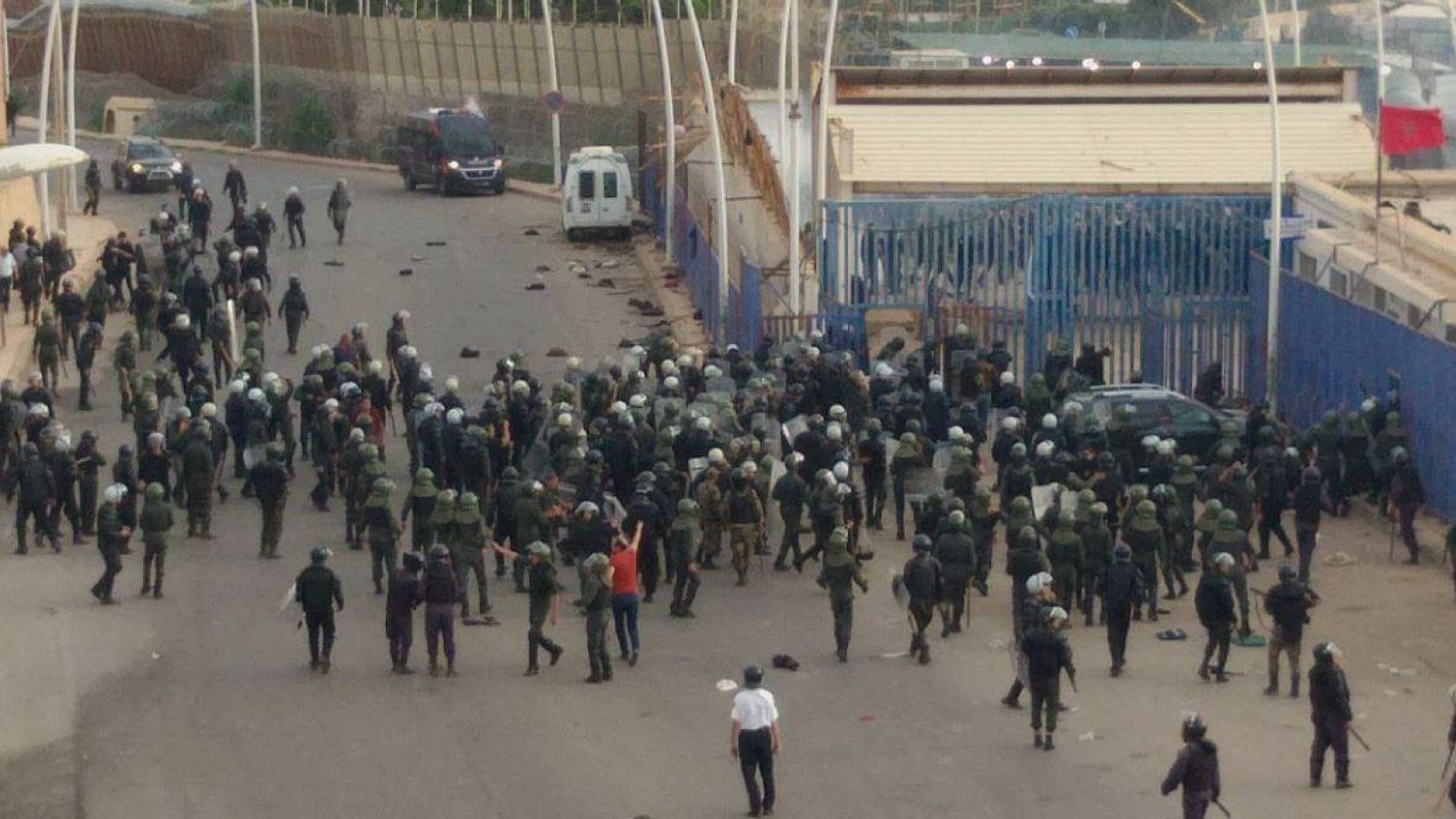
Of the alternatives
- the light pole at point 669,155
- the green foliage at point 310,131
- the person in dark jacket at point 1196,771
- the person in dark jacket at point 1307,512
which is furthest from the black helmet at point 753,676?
the green foliage at point 310,131

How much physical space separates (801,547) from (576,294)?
52.9 feet

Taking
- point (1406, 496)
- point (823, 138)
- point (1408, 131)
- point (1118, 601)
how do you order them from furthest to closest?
point (823, 138), point (1408, 131), point (1406, 496), point (1118, 601)

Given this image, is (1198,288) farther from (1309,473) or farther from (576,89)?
(576,89)

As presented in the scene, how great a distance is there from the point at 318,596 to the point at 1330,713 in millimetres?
7775

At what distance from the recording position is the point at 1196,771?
51.0ft

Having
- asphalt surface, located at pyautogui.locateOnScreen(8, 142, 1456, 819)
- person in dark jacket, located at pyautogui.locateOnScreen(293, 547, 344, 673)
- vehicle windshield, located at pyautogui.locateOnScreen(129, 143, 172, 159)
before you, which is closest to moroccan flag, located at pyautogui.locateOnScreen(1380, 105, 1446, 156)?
asphalt surface, located at pyautogui.locateOnScreen(8, 142, 1456, 819)

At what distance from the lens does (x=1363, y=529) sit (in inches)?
1030

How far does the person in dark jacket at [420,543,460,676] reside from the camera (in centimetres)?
2019

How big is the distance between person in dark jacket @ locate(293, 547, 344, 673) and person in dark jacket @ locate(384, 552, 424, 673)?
1.40 feet

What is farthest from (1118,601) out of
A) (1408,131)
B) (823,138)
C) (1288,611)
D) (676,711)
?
(823,138)

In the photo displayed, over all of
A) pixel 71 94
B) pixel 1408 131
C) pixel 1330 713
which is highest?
pixel 71 94

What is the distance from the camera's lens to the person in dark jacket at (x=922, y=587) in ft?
66.8

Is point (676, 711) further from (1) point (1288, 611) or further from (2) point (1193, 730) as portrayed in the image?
(2) point (1193, 730)

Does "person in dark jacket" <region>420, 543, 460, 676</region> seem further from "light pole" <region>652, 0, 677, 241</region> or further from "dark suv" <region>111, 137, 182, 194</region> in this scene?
"dark suv" <region>111, 137, 182, 194</region>
